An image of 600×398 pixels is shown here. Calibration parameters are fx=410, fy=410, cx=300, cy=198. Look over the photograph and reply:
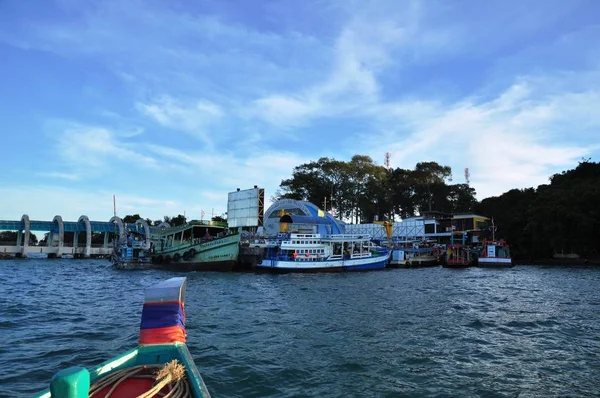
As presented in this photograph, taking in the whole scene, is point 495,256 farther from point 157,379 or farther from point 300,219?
point 157,379

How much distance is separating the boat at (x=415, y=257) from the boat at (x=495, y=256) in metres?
7.11

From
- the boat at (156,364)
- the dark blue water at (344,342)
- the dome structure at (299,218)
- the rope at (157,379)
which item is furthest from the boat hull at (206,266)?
the rope at (157,379)

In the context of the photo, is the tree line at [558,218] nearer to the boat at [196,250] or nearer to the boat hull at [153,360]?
the boat at [196,250]

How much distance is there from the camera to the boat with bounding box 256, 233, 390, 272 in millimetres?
45062

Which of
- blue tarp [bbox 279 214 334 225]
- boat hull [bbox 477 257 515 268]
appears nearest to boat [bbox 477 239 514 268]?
boat hull [bbox 477 257 515 268]

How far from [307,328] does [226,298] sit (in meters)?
9.16

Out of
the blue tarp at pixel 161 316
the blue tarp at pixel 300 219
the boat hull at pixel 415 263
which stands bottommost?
the boat hull at pixel 415 263

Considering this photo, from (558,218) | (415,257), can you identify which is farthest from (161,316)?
(558,218)

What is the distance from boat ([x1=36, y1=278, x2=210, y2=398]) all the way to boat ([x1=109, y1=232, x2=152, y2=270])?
47.0 m

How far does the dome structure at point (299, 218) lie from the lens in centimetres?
5653

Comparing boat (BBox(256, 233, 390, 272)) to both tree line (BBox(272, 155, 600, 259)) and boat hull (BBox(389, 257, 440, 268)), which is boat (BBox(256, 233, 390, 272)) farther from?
tree line (BBox(272, 155, 600, 259))

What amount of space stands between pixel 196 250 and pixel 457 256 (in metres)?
37.1

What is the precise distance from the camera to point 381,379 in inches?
365

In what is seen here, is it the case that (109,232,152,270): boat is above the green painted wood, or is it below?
below
